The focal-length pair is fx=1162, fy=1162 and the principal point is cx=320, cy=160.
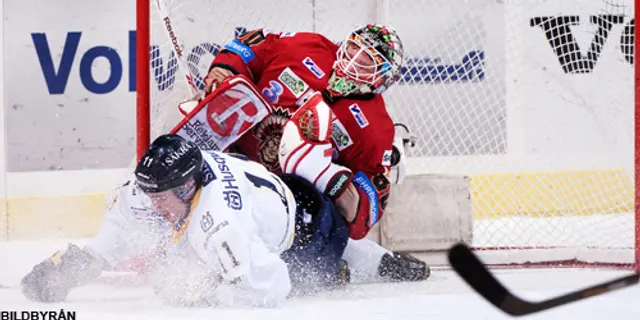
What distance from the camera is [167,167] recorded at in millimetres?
3199

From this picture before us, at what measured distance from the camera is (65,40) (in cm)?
511

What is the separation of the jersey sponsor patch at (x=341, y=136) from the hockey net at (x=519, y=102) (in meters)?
0.97

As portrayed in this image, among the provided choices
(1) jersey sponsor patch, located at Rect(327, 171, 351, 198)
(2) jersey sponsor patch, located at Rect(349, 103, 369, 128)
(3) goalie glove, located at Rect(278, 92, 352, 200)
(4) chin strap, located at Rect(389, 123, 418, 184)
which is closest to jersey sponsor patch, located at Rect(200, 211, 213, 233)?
(3) goalie glove, located at Rect(278, 92, 352, 200)

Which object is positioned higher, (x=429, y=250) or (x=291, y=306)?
(x=291, y=306)

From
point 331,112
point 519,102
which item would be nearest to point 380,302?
point 331,112

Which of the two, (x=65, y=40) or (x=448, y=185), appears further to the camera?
(x=65, y=40)

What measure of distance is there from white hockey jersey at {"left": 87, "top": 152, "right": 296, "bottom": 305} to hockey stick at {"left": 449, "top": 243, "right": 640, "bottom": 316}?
1.09 metres

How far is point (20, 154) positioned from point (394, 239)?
1.78 m

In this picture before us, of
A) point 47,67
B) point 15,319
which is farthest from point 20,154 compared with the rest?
point 15,319

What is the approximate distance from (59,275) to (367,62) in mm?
1284

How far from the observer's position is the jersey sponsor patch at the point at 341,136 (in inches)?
159

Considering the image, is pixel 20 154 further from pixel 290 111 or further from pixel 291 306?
pixel 291 306

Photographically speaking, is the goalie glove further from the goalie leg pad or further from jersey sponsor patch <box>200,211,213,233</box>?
jersey sponsor patch <box>200,211,213,233</box>

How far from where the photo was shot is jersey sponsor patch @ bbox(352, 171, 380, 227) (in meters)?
3.97
